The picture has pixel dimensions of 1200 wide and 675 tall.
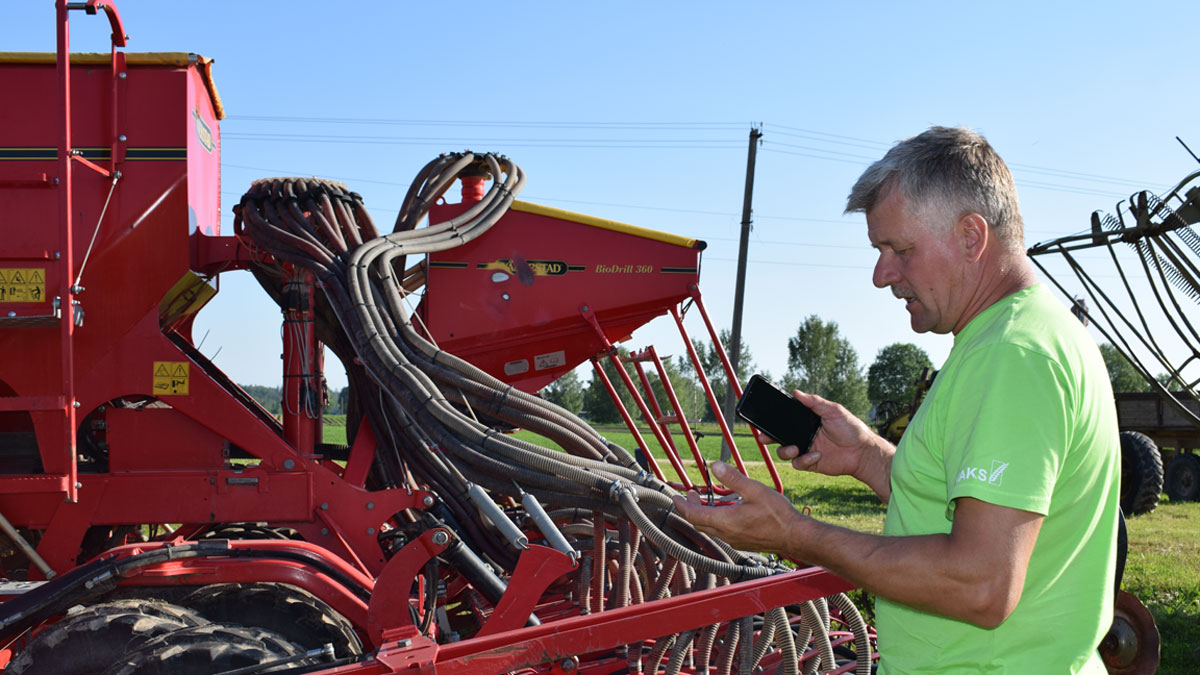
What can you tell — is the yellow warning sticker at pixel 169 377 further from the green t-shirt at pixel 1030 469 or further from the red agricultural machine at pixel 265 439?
the green t-shirt at pixel 1030 469

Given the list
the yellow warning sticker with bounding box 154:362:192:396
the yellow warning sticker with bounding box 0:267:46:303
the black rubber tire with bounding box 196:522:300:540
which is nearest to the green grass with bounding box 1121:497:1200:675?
the black rubber tire with bounding box 196:522:300:540

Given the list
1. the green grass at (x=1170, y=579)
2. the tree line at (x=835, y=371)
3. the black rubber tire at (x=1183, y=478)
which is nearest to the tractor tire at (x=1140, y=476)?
the green grass at (x=1170, y=579)

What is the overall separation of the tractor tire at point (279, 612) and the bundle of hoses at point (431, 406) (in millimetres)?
638

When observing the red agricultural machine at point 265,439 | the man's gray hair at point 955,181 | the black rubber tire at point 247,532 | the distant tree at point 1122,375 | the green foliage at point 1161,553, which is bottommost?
the distant tree at point 1122,375

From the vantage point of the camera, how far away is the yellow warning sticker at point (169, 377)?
4.08m

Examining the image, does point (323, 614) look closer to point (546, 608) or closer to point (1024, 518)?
point (546, 608)

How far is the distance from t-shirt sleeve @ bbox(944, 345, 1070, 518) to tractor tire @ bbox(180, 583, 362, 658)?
106 inches

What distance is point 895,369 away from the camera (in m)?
66.9

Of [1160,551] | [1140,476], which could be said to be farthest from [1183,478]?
[1160,551]

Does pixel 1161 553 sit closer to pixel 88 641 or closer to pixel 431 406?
pixel 431 406

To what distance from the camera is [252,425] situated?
13.5 ft

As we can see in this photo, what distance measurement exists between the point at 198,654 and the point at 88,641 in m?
0.43

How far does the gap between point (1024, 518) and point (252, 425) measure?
3.50 m

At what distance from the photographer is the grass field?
5.98 m
